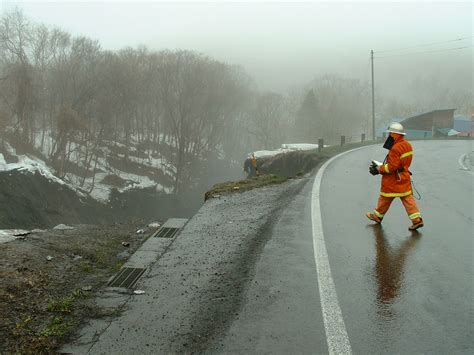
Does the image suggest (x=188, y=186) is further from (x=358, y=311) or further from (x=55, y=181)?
(x=358, y=311)

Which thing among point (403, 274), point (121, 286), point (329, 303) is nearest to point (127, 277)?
point (121, 286)

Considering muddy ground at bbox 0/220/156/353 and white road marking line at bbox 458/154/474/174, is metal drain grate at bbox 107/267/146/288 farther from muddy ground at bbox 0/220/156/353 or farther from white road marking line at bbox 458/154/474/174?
white road marking line at bbox 458/154/474/174

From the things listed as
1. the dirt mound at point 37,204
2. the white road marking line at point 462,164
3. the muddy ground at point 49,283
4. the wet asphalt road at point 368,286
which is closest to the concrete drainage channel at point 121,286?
the muddy ground at point 49,283

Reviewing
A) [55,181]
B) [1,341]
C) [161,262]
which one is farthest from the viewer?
[55,181]

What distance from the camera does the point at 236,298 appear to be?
446 cm

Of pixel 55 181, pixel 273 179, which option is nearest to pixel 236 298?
pixel 273 179

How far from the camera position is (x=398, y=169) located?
7.28m

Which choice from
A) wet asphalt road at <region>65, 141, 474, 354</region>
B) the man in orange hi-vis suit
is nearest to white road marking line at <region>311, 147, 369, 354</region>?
wet asphalt road at <region>65, 141, 474, 354</region>

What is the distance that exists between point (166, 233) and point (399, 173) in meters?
3.97

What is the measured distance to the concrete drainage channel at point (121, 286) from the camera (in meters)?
3.71

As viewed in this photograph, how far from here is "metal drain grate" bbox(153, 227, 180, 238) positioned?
772cm

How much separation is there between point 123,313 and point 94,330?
369 mm

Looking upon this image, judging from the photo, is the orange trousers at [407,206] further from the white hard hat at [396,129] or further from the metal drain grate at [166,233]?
the metal drain grate at [166,233]

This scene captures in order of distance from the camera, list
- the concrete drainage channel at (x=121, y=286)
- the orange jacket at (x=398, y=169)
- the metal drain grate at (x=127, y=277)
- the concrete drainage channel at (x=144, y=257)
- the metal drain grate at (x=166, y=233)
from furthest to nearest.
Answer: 1. the metal drain grate at (x=166, y=233)
2. the orange jacket at (x=398, y=169)
3. the concrete drainage channel at (x=144, y=257)
4. the metal drain grate at (x=127, y=277)
5. the concrete drainage channel at (x=121, y=286)
